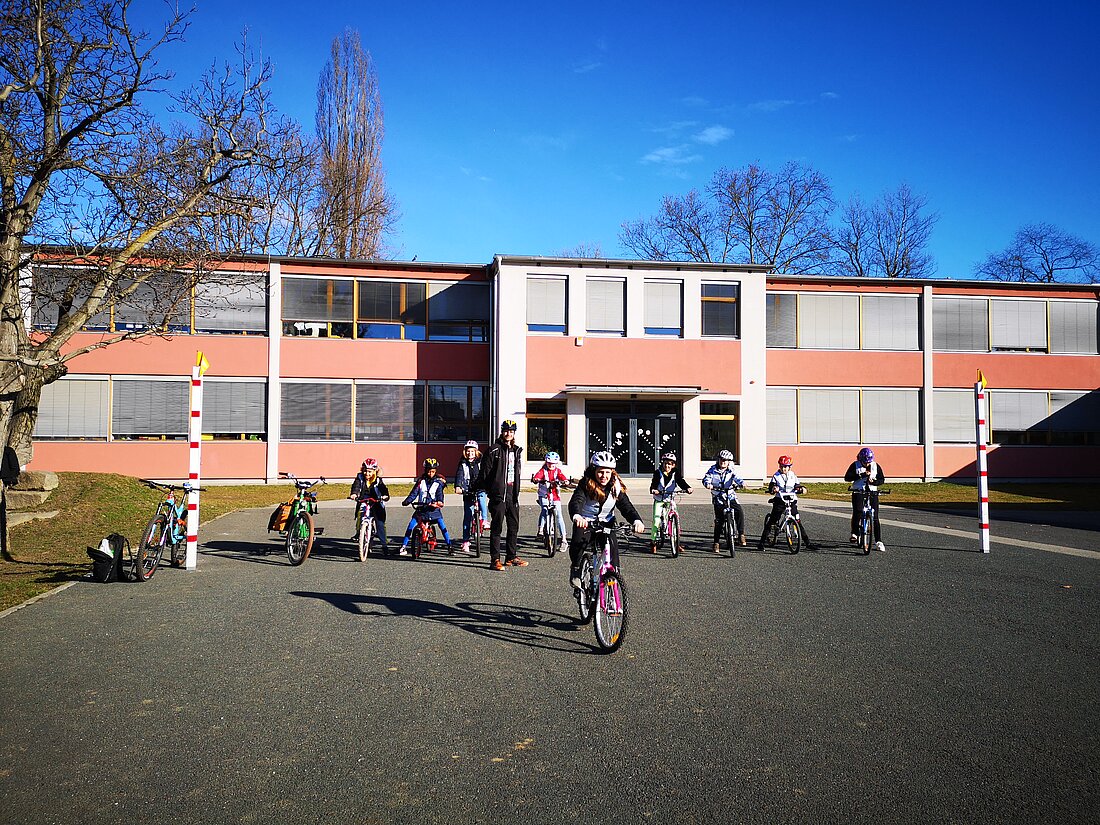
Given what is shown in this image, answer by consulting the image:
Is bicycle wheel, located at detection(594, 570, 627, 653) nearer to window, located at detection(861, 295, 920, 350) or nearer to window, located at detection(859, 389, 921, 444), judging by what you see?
window, located at detection(859, 389, 921, 444)

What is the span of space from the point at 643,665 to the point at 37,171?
41.6ft

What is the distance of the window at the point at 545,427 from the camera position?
1128 inches

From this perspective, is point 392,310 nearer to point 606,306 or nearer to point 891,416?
point 606,306

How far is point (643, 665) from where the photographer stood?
21.3ft

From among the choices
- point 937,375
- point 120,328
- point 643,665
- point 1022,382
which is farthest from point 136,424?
point 1022,382

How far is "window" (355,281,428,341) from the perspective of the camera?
30156 millimetres

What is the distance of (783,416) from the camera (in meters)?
31.4

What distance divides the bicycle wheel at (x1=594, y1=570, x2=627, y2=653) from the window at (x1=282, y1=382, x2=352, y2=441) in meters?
23.9

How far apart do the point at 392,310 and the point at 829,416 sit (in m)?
16.5

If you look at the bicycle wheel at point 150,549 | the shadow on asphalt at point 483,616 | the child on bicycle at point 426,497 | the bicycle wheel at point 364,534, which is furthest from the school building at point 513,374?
the shadow on asphalt at point 483,616

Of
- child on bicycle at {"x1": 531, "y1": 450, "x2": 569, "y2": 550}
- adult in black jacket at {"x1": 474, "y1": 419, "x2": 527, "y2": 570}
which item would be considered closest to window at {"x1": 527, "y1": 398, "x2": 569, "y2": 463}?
child on bicycle at {"x1": 531, "y1": 450, "x2": 569, "y2": 550}

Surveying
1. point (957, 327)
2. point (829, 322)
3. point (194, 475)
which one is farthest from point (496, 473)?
point (957, 327)

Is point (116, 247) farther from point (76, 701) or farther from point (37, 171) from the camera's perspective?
point (76, 701)

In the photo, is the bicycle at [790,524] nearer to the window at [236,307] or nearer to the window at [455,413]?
the window at [455,413]
